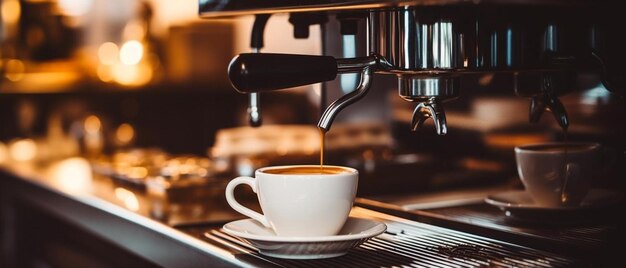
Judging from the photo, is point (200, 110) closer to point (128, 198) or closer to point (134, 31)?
point (134, 31)

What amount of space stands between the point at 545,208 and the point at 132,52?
2.75m

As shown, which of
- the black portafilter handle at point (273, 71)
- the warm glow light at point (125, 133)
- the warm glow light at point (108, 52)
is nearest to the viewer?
the black portafilter handle at point (273, 71)

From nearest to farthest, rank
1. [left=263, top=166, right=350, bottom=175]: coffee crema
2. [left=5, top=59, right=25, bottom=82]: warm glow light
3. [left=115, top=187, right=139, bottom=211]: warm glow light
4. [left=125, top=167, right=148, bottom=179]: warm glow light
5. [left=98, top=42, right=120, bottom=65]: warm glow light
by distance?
[left=263, top=166, right=350, bottom=175]: coffee crema < [left=115, top=187, right=139, bottom=211]: warm glow light < [left=125, top=167, right=148, bottom=179]: warm glow light < [left=5, top=59, right=25, bottom=82]: warm glow light < [left=98, top=42, right=120, bottom=65]: warm glow light

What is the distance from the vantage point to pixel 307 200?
893 millimetres

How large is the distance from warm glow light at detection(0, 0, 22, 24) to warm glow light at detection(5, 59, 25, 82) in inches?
6.7

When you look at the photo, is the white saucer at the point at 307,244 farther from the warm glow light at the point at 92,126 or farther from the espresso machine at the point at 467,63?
the warm glow light at the point at 92,126

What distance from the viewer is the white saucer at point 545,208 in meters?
1.03

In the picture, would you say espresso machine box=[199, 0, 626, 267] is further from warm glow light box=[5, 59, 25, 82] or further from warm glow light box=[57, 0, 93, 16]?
warm glow light box=[57, 0, 93, 16]

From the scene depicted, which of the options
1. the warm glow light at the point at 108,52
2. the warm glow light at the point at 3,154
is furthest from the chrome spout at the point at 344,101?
the warm glow light at the point at 108,52

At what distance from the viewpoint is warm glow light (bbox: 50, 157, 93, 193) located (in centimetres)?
171

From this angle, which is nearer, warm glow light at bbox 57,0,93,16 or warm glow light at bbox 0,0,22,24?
warm glow light at bbox 0,0,22,24

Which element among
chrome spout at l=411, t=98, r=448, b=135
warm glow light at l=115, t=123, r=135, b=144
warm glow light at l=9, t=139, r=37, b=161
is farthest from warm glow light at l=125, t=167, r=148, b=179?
warm glow light at l=115, t=123, r=135, b=144

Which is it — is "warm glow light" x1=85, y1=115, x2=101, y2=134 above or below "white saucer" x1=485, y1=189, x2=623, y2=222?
below

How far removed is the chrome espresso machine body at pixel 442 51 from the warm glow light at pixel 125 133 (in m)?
2.12
